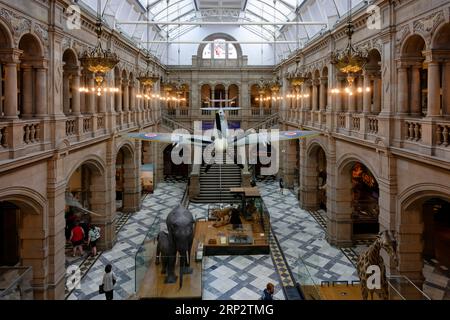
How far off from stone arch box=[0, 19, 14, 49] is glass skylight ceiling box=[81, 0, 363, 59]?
5823 millimetres

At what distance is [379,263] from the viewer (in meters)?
8.23

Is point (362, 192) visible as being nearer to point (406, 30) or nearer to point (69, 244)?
point (406, 30)

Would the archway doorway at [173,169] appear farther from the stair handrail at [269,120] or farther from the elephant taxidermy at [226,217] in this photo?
the elephant taxidermy at [226,217]

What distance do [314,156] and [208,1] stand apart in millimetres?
14536

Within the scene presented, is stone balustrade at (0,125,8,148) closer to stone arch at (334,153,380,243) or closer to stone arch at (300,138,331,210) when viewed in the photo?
stone arch at (334,153,380,243)

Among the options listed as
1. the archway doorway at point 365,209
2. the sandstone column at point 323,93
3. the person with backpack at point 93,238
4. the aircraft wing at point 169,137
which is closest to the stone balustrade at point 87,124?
the aircraft wing at point 169,137

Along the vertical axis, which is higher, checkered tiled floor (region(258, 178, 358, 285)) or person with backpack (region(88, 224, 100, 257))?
person with backpack (region(88, 224, 100, 257))

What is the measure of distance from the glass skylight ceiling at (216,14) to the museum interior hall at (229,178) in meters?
0.19

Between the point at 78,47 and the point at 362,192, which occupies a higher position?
the point at 78,47

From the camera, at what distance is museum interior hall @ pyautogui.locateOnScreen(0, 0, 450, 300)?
30.7 ft

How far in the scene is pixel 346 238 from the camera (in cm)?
1602

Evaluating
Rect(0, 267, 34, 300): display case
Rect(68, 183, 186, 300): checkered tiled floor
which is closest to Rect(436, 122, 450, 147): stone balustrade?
Rect(68, 183, 186, 300): checkered tiled floor

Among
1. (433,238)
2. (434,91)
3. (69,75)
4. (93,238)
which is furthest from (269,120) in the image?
(434,91)
